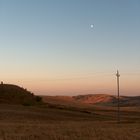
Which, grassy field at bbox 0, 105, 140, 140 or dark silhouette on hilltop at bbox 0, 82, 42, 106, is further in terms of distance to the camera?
dark silhouette on hilltop at bbox 0, 82, 42, 106

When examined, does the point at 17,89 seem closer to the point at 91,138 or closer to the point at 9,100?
the point at 9,100

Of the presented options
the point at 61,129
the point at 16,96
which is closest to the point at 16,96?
the point at 16,96

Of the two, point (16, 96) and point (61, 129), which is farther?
point (16, 96)

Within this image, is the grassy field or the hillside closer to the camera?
the grassy field

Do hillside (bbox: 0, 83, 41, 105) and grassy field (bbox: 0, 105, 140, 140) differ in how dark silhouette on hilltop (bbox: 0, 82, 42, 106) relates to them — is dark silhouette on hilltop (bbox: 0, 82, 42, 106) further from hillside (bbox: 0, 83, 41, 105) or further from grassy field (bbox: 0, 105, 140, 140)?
Answer: grassy field (bbox: 0, 105, 140, 140)

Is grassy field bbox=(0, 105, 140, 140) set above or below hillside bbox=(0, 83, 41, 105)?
below

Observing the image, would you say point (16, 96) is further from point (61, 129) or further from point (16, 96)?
point (61, 129)

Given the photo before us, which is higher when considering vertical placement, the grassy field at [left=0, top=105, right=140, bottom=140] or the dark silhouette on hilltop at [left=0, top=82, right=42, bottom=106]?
the dark silhouette on hilltop at [left=0, top=82, right=42, bottom=106]

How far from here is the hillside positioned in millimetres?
91438

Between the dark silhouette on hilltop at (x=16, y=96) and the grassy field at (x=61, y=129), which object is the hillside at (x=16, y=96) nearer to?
the dark silhouette on hilltop at (x=16, y=96)

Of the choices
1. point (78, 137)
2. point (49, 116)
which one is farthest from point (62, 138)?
point (49, 116)

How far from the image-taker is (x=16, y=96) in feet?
310

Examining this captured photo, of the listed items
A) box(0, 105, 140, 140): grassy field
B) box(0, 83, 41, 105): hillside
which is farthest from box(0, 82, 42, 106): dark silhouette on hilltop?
box(0, 105, 140, 140): grassy field

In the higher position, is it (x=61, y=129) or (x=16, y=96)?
(x=16, y=96)
